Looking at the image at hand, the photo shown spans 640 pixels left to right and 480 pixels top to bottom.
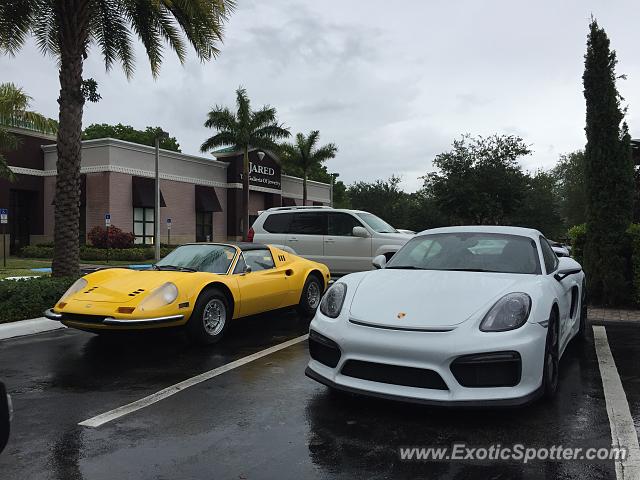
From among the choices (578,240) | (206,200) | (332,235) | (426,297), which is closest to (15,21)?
(332,235)

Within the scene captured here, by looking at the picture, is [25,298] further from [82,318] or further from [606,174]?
[606,174]

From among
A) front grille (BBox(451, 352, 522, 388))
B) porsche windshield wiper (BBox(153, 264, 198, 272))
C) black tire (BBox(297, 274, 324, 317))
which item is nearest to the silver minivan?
black tire (BBox(297, 274, 324, 317))

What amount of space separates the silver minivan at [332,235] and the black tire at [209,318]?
5305 millimetres

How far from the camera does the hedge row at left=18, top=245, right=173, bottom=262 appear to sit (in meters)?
25.2

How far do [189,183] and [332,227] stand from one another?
23405 millimetres

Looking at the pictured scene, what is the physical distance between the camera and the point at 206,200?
34.6m

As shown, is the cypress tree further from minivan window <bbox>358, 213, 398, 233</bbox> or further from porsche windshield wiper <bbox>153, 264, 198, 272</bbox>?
porsche windshield wiper <bbox>153, 264, 198, 272</bbox>

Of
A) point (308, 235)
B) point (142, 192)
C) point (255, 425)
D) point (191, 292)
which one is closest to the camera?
point (255, 425)

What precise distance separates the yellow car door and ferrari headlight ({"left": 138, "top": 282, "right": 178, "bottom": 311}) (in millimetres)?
1064

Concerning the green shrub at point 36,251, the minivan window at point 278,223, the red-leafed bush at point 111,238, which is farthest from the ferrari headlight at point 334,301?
the green shrub at point 36,251

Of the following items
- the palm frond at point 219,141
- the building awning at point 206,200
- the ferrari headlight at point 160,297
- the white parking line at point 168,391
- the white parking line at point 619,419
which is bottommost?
the white parking line at point 168,391

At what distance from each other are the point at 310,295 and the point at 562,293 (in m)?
4.48

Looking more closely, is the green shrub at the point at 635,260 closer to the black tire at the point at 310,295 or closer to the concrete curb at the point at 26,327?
the black tire at the point at 310,295

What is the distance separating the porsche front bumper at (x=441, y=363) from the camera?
3613 mm
